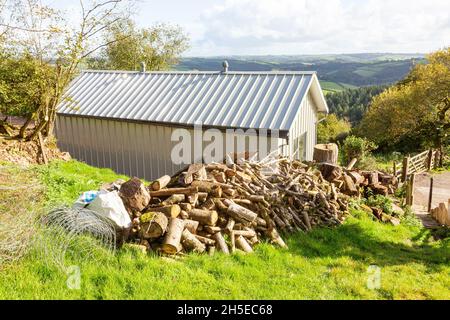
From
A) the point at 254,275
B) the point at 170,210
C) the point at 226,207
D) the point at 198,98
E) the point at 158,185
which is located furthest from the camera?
the point at 198,98

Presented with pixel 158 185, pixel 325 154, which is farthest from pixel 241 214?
pixel 325 154

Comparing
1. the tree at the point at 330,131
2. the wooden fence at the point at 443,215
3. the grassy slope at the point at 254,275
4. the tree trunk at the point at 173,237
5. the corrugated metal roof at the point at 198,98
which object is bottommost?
the tree at the point at 330,131

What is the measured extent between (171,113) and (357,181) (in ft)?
24.3

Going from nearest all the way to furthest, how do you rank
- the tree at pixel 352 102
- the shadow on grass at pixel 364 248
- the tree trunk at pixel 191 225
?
the tree trunk at pixel 191 225, the shadow on grass at pixel 364 248, the tree at pixel 352 102

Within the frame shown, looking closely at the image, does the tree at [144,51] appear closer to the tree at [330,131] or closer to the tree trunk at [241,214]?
the tree at [330,131]

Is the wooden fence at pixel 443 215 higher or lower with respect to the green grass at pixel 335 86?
lower

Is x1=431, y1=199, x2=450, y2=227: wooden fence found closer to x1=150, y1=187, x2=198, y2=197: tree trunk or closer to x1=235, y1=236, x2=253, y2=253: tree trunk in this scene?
x1=235, y1=236, x2=253, y2=253: tree trunk

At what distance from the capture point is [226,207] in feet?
24.4

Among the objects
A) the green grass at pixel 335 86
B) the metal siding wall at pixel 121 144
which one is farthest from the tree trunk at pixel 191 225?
the green grass at pixel 335 86

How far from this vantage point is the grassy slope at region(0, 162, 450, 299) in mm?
5105

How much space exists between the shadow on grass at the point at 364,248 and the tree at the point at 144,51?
30.2 m

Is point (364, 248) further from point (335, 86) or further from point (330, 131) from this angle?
point (335, 86)

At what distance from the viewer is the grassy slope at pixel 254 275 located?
16.8 feet

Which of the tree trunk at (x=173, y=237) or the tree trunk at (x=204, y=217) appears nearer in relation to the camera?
the tree trunk at (x=173, y=237)
